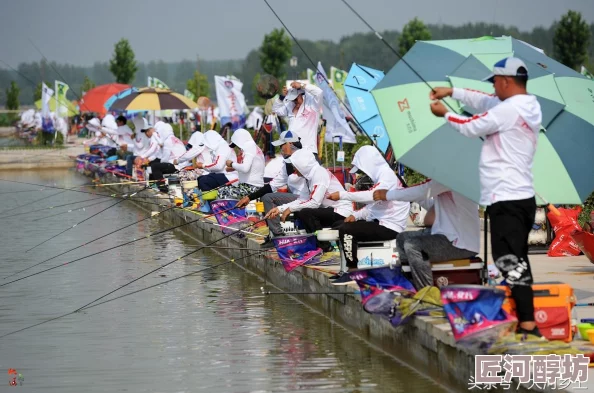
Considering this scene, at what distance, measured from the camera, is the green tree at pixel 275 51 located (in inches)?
2857

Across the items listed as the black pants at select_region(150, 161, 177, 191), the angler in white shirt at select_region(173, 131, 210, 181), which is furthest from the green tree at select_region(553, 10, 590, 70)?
the angler in white shirt at select_region(173, 131, 210, 181)

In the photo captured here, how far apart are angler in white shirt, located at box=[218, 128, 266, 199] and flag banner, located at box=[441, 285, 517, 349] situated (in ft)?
27.9

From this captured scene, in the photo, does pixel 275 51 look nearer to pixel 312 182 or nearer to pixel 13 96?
pixel 13 96

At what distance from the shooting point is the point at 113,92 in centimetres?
4122

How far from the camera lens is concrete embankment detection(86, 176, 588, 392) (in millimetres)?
7508

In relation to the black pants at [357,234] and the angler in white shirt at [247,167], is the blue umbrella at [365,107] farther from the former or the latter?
the black pants at [357,234]

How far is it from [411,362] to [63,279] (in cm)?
664

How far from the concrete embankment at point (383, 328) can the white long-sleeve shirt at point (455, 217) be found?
61cm

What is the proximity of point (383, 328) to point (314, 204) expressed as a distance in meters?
2.55

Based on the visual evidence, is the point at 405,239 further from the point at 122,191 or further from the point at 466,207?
the point at 122,191

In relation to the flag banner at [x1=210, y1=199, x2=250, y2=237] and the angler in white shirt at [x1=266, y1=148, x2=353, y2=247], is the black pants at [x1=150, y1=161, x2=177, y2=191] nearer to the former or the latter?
the flag banner at [x1=210, y1=199, x2=250, y2=237]

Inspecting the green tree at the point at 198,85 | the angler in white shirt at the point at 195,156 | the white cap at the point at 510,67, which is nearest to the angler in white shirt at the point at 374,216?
the white cap at the point at 510,67

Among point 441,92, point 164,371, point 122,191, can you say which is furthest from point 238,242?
point 122,191

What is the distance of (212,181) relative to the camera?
16984 mm
